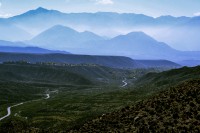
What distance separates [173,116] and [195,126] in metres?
4.62

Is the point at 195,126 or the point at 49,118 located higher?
the point at 195,126

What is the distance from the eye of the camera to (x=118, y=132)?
4625 centimetres

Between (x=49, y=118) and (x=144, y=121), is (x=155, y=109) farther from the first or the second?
(x=49, y=118)

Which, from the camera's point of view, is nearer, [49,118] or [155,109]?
[155,109]

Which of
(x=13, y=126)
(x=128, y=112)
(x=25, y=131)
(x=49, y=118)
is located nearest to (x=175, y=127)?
(x=128, y=112)

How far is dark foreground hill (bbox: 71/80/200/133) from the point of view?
44.0 metres

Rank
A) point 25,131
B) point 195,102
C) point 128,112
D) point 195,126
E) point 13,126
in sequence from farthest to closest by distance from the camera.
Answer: point 13,126 < point 25,131 < point 128,112 < point 195,102 < point 195,126

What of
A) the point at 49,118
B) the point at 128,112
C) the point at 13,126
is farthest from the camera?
the point at 49,118

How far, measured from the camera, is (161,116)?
155 ft

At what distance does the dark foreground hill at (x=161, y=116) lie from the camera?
144ft

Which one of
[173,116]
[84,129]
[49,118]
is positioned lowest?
[49,118]

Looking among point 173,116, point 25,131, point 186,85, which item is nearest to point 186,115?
point 173,116

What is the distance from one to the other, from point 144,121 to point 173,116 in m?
3.97

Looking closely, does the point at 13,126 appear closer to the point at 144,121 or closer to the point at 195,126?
the point at 144,121
